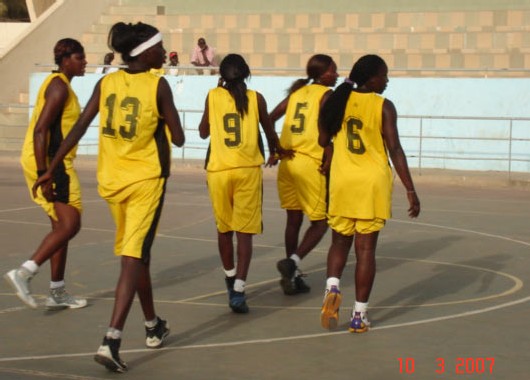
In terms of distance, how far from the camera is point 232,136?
9258 mm

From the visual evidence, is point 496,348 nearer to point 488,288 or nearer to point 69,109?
point 488,288

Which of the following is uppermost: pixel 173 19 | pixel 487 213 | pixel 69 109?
pixel 173 19

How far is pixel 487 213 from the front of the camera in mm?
16766

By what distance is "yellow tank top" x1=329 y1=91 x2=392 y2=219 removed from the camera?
8.39 m

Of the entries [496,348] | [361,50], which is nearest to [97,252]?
[496,348]

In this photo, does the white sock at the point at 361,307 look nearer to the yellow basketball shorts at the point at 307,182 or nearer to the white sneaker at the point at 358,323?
the white sneaker at the point at 358,323

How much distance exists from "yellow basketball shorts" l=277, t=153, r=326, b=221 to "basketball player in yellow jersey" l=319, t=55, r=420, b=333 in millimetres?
1491

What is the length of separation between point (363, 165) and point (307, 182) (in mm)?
1640

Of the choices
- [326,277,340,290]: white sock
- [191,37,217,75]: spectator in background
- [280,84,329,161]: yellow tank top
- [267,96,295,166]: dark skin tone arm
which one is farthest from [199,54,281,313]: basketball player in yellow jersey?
[191,37,217,75]: spectator in background

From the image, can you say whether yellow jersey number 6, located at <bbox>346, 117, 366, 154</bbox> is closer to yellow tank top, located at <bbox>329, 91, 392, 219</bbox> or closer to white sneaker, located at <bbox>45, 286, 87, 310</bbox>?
yellow tank top, located at <bbox>329, 91, 392, 219</bbox>

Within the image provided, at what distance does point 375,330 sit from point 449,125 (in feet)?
54.2

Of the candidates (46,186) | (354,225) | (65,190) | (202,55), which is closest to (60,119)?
(65,190)

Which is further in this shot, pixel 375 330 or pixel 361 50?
pixel 361 50

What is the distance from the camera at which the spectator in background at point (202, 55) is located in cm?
2803
